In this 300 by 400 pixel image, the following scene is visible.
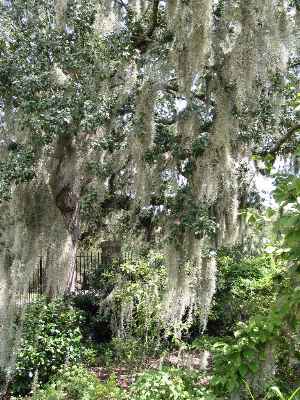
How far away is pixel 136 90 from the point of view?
4.62m

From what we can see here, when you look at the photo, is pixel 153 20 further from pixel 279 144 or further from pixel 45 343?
pixel 45 343

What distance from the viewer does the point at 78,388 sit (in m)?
3.93

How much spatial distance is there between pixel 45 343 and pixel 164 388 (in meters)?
2.01

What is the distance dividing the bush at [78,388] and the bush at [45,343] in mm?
384

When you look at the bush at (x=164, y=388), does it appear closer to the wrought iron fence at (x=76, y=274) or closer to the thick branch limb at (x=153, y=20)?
the wrought iron fence at (x=76, y=274)

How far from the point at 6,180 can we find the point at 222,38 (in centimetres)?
232

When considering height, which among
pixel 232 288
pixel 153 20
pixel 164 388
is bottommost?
pixel 164 388

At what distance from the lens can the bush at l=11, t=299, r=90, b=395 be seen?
4691mm

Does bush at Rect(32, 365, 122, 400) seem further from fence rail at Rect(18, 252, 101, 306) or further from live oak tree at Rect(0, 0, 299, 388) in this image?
fence rail at Rect(18, 252, 101, 306)

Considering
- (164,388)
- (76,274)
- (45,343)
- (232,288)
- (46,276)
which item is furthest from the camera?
(76,274)

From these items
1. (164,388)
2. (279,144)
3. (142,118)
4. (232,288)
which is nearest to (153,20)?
(142,118)

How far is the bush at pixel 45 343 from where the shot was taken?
4.69 metres

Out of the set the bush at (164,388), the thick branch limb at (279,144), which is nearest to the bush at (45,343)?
the bush at (164,388)

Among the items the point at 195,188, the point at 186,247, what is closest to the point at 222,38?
the point at 195,188
